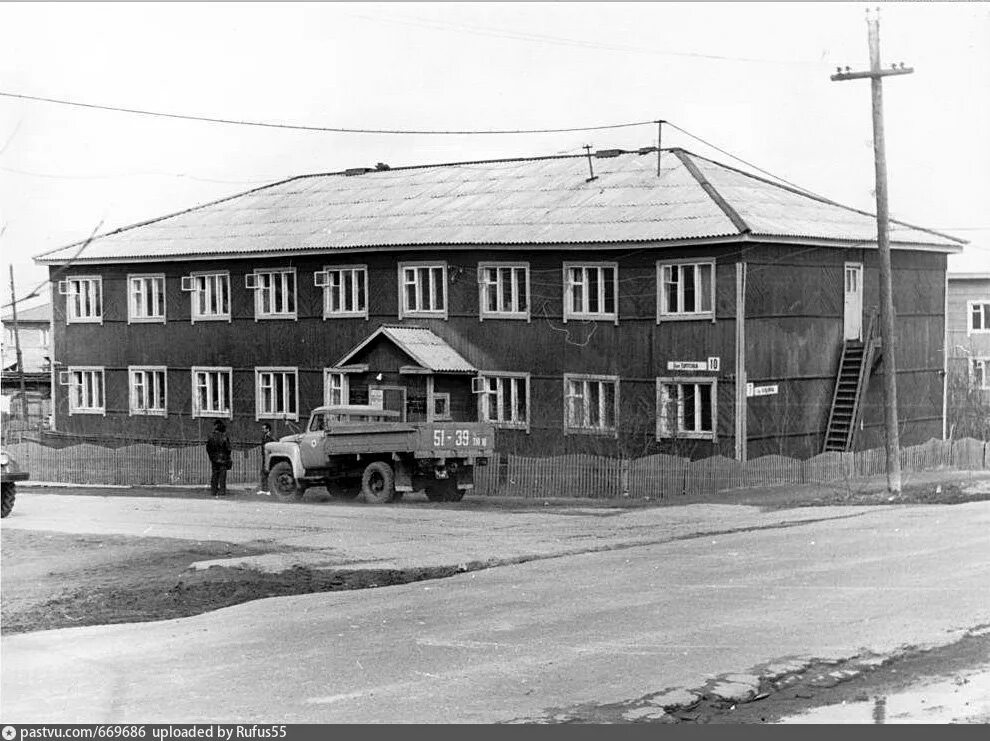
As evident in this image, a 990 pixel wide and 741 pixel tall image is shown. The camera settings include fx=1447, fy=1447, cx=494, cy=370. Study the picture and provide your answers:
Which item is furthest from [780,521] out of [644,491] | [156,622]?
[156,622]

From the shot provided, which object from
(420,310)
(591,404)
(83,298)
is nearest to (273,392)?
(420,310)

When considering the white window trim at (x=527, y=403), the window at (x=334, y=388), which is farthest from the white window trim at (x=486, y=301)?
the window at (x=334, y=388)

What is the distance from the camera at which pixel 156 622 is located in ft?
45.5

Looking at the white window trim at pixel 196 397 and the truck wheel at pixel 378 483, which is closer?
the truck wheel at pixel 378 483

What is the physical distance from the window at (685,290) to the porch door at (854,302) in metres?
4.27

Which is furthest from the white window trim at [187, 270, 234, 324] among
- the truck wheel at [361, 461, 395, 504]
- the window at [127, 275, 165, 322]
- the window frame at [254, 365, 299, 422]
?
the truck wheel at [361, 461, 395, 504]

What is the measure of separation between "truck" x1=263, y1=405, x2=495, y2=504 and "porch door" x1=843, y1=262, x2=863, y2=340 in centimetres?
1119

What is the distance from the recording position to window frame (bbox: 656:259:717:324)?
33750mm

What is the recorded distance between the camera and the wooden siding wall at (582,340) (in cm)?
3397

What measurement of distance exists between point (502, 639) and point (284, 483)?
18.2 metres

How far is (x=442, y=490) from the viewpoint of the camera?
1184 inches

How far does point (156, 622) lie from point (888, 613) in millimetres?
7228

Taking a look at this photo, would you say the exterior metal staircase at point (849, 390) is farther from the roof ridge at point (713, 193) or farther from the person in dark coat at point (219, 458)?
the person in dark coat at point (219, 458)

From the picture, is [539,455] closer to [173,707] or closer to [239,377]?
[239,377]
